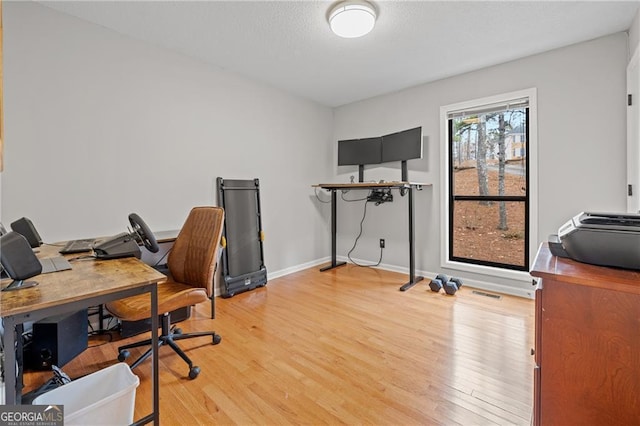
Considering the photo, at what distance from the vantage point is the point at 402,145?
12.1 feet

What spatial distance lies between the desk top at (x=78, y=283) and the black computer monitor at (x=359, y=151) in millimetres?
3141

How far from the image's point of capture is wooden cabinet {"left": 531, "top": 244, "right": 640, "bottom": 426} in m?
0.86

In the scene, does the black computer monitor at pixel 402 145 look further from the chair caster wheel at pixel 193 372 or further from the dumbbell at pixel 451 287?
the chair caster wheel at pixel 193 372

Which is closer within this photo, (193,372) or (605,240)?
(605,240)

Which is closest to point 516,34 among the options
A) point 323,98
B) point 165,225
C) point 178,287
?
point 323,98

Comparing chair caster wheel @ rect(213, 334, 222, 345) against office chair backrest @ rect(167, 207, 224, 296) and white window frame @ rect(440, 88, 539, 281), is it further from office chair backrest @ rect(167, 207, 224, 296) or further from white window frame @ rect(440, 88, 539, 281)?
white window frame @ rect(440, 88, 539, 281)

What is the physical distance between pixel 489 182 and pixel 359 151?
169 cm

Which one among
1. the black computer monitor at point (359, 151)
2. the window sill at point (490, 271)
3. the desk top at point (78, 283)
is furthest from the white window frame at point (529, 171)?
the desk top at point (78, 283)

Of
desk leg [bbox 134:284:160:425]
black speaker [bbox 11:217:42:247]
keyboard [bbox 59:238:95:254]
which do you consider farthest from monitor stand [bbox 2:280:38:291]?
black speaker [bbox 11:217:42:247]

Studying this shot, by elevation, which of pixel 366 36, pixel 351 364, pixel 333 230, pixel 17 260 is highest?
pixel 366 36

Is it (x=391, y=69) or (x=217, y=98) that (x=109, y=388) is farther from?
(x=391, y=69)

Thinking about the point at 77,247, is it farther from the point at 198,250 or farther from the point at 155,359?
the point at 155,359

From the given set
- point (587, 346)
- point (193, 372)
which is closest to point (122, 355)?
point (193, 372)

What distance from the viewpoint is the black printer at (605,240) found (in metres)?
0.91
